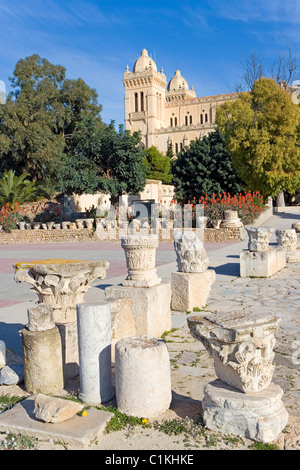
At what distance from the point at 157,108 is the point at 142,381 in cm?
6773

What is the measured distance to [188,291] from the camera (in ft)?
20.2

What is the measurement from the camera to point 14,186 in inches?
950

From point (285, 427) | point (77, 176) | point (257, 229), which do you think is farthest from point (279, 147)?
point (285, 427)

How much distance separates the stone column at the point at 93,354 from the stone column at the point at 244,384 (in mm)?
846

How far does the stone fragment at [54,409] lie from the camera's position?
2.88 metres

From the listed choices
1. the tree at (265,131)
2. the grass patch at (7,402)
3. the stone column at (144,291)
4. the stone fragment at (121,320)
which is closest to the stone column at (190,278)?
the stone column at (144,291)

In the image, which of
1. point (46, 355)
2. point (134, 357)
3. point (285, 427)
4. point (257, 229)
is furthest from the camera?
point (257, 229)

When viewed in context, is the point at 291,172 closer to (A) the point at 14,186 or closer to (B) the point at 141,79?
(A) the point at 14,186

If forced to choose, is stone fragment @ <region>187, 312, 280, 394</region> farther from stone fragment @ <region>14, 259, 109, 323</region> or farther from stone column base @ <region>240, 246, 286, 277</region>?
stone column base @ <region>240, 246, 286, 277</region>

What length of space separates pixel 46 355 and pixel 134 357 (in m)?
0.90

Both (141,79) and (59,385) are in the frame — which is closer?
(59,385)

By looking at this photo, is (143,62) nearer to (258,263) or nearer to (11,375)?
(258,263)

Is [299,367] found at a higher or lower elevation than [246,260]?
lower

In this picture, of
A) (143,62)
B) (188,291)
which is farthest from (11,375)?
(143,62)
